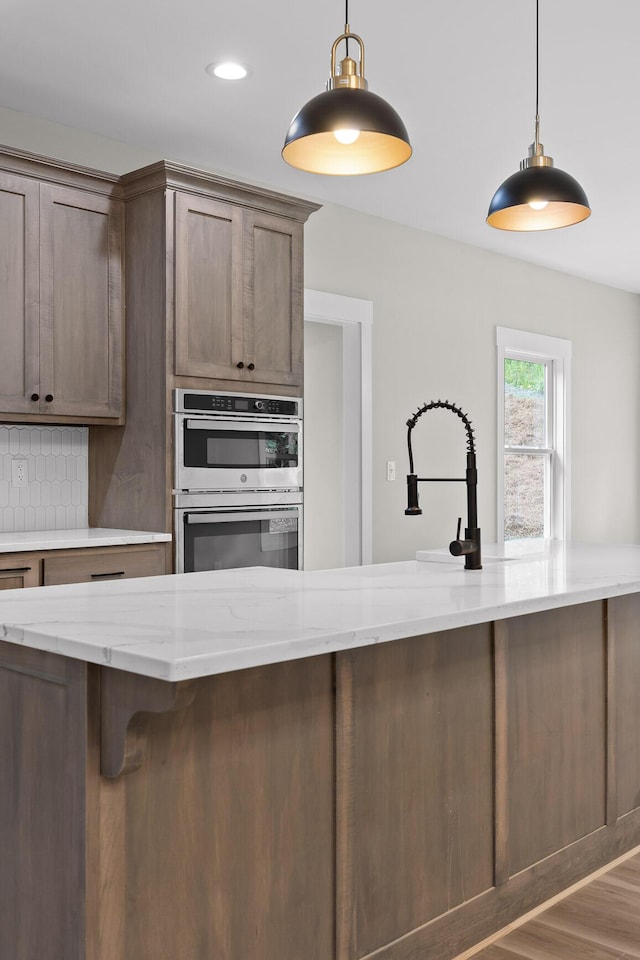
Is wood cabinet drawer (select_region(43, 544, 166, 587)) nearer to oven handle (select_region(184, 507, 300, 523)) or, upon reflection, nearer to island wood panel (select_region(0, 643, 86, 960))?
oven handle (select_region(184, 507, 300, 523))

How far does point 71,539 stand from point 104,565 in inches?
6.8

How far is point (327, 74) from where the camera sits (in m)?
3.54

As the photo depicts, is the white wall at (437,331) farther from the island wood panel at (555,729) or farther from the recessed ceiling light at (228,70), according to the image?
the island wood panel at (555,729)

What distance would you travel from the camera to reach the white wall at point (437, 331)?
5184mm

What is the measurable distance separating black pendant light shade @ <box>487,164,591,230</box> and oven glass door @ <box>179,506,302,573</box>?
5.70ft

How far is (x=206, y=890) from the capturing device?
64.3 inches

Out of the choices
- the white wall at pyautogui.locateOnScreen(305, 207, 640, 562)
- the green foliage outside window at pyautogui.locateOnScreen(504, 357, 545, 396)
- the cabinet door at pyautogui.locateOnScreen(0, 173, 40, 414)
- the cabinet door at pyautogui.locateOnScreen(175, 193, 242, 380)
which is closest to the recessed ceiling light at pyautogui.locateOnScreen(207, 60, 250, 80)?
the cabinet door at pyautogui.locateOnScreen(175, 193, 242, 380)

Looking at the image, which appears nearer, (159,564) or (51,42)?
(51,42)

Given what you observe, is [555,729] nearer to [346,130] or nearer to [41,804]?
[41,804]

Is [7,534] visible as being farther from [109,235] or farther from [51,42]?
[51,42]

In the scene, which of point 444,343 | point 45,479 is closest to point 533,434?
point 444,343

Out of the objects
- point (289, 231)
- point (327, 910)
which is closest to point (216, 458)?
point (289, 231)

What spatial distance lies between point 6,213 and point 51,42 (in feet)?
2.12

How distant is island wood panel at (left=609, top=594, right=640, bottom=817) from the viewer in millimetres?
2646
